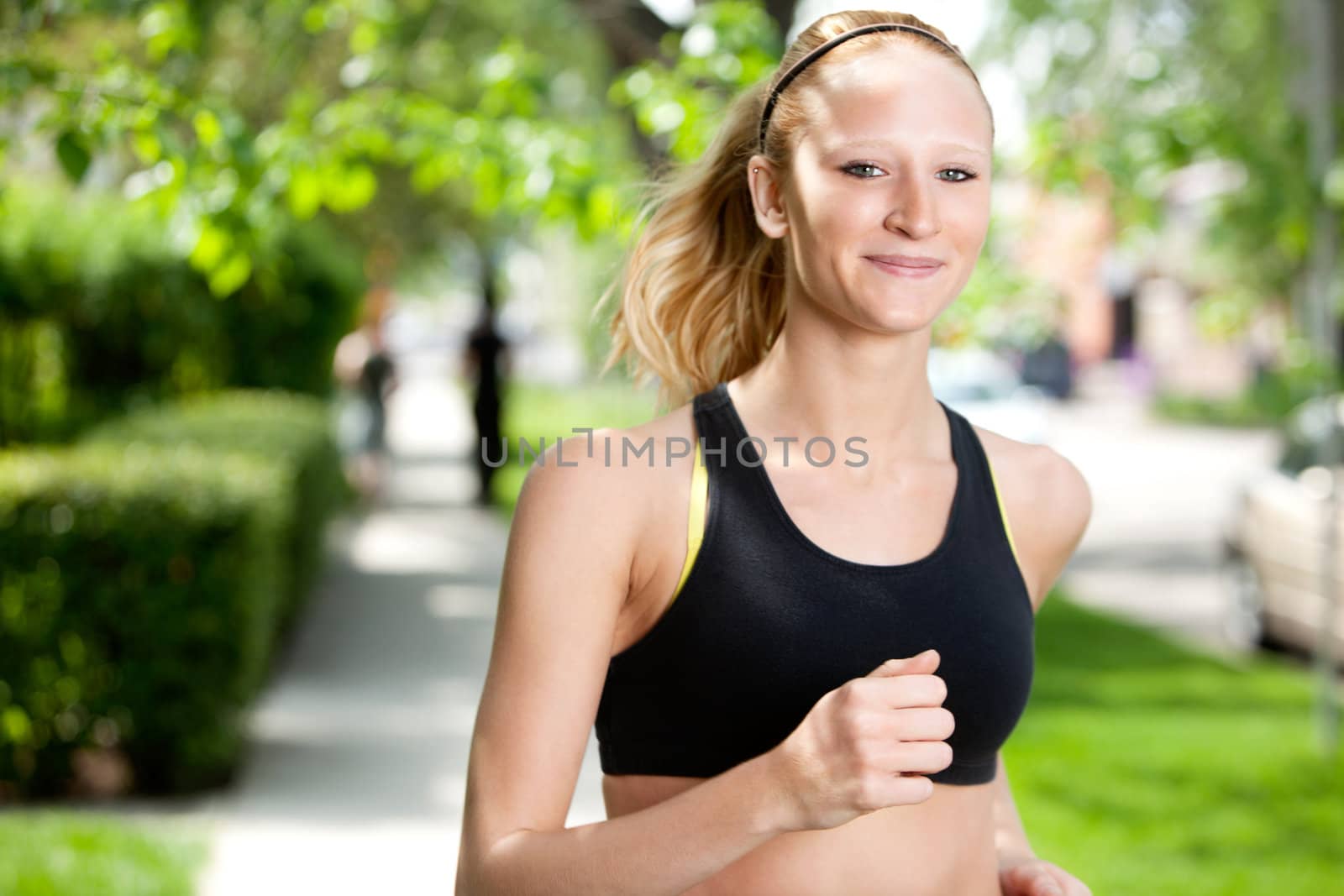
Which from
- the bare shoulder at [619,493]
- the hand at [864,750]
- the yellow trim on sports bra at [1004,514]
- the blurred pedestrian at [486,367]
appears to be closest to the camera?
the hand at [864,750]

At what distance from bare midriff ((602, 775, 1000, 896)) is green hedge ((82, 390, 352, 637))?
5.92 metres

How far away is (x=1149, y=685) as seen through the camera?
8.38m

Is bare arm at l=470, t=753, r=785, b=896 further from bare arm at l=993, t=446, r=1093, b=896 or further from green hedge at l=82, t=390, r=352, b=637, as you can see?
green hedge at l=82, t=390, r=352, b=637

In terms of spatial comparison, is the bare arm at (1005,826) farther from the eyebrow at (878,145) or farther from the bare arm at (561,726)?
the eyebrow at (878,145)

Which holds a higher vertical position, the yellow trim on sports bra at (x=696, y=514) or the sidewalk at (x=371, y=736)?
the yellow trim on sports bra at (x=696, y=514)

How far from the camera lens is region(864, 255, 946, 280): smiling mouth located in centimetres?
172

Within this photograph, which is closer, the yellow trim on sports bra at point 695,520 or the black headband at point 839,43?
the yellow trim on sports bra at point 695,520

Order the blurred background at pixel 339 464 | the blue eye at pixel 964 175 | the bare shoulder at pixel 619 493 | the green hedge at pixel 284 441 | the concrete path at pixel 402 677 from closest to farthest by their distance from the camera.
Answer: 1. the bare shoulder at pixel 619 493
2. the blue eye at pixel 964 175
3. the blurred background at pixel 339 464
4. the concrete path at pixel 402 677
5. the green hedge at pixel 284 441

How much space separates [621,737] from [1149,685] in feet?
23.6

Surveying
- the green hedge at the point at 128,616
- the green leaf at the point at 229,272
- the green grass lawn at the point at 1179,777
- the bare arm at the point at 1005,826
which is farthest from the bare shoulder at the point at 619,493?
the green hedge at the point at 128,616

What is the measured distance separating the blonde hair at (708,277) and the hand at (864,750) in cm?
71

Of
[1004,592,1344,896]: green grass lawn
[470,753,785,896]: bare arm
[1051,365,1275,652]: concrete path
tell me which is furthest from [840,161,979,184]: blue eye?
[1004,592,1344,896]: green grass lawn

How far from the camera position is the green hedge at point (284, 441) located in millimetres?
8219

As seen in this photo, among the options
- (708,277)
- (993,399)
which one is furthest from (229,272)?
(993,399)
